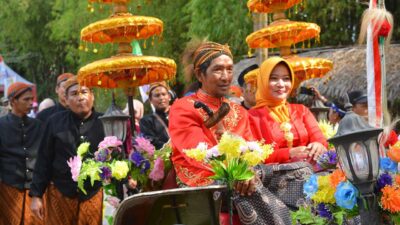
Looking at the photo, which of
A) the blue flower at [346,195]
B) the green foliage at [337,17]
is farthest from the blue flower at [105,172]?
the green foliage at [337,17]

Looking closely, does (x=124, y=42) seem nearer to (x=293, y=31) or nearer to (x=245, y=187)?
(x=293, y=31)

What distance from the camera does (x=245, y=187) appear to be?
499 centimetres

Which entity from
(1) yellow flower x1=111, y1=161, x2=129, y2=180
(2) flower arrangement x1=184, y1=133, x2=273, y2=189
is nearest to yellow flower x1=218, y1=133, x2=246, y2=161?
(2) flower arrangement x1=184, y1=133, x2=273, y2=189

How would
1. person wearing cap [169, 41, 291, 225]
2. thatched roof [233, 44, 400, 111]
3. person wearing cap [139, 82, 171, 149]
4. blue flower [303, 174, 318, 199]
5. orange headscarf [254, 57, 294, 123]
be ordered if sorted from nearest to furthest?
blue flower [303, 174, 318, 199]
person wearing cap [169, 41, 291, 225]
orange headscarf [254, 57, 294, 123]
person wearing cap [139, 82, 171, 149]
thatched roof [233, 44, 400, 111]

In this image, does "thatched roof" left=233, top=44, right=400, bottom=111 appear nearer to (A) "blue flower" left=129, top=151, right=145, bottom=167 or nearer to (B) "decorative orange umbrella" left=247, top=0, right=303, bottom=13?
(B) "decorative orange umbrella" left=247, top=0, right=303, bottom=13

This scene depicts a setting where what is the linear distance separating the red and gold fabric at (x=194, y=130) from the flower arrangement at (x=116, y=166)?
0.74 metres

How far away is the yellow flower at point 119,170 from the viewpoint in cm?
604

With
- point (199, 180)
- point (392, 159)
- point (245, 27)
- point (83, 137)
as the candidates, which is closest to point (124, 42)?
point (83, 137)

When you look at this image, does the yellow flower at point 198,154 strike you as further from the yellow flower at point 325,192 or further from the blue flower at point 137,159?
the blue flower at point 137,159

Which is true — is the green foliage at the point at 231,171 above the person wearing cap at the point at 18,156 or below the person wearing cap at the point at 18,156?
above

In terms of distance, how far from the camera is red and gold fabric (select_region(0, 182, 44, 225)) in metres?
8.03

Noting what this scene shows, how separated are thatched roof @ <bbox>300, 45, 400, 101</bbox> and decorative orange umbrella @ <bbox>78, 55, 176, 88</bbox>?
24.1 feet

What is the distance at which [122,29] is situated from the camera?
678 cm

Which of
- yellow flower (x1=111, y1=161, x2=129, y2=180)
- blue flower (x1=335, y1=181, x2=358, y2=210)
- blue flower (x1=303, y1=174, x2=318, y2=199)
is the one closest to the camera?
blue flower (x1=335, y1=181, x2=358, y2=210)
